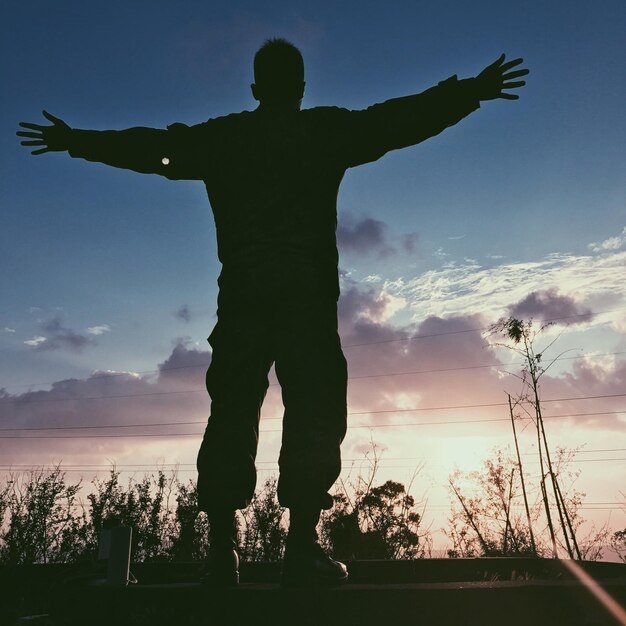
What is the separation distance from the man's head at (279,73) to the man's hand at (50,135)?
1146 mm

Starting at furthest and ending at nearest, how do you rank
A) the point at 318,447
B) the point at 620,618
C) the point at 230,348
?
the point at 230,348, the point at 318,447, the point at 620,618

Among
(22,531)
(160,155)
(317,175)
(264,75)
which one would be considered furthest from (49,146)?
(22,531)

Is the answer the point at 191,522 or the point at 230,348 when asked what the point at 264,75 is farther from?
the point at 191,522

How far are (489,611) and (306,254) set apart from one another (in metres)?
1.65

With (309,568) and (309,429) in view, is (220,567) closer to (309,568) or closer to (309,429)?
(309,568)

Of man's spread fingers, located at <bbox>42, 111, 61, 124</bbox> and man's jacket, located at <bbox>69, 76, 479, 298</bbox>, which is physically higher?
man's spread fingers, located at <bbox>42, 111, 61, 124</bbox>

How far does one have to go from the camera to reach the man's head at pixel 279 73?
312 centimetres

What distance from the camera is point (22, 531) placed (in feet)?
43.9

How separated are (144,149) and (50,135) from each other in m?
0.62

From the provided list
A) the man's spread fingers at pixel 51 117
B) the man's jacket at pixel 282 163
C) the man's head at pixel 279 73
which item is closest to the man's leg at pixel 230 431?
the man's jacket at pixel 282 163

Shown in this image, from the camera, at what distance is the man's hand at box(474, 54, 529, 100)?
9.44 ft

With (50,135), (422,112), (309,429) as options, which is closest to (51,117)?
(50,135)

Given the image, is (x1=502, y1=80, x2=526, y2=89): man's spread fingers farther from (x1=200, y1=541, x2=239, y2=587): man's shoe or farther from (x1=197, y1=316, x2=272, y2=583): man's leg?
(x1=200, y1=541, x2=239, y2=587): man's shoe

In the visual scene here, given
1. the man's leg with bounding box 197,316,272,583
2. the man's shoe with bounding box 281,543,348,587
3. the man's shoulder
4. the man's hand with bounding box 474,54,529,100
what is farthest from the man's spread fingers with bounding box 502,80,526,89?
the man's shoe with bounding box 281,543,348,587
